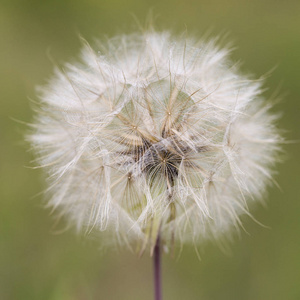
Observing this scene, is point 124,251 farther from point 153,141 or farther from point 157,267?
point 153,141

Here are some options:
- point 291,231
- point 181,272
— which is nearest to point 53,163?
point 181,272

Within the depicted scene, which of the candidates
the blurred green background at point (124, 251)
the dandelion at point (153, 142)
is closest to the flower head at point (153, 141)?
the dandelion at point (153, 142)

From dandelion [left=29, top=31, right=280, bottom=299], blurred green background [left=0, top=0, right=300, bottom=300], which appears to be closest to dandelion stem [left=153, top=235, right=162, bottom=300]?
dandelion [left=29, top=31, right=280, bottom=299]

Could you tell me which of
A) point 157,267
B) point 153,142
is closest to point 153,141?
point 153,142

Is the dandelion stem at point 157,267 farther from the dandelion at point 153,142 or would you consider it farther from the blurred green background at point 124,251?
the blurred green background at point 124,251

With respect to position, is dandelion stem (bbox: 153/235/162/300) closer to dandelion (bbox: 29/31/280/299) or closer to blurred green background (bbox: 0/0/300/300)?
dandelion (bbox: 29/31/280/299)

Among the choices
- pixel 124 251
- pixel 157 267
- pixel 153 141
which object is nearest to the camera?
pixel 153 141

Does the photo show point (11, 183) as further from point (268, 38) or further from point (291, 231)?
point (268, 38)
